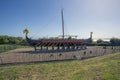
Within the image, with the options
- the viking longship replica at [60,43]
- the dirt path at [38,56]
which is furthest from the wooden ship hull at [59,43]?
the dirt path at [38,56]

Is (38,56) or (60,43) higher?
(60,43)

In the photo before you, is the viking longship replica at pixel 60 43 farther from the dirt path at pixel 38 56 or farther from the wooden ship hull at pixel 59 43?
the dirt path at pixel 38 56

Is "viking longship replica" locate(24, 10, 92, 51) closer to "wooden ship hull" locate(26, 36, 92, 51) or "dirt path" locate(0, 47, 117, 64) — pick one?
"wooden ship hull" locate(26, 36, 92, 51)

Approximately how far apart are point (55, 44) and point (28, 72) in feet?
106

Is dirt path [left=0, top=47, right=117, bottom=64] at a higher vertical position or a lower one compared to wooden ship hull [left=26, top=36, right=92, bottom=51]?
lower

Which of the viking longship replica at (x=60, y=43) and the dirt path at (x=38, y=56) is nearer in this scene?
the dirt path at (x=38, y=56)

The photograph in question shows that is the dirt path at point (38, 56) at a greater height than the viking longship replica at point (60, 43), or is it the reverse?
the viking longship replica at point (60, 43)

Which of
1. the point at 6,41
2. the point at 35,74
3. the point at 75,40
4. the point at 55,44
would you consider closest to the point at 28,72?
the point at 35,74

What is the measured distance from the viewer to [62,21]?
5888cm

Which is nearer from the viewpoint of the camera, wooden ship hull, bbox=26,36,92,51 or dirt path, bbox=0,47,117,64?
dirt path, bbox=0,47,117,64

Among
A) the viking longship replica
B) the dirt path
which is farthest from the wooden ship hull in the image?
the dirt path

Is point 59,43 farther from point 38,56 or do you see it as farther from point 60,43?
point 38,56

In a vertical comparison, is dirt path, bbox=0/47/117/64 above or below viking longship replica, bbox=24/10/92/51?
below

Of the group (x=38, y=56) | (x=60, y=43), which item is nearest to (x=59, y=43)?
(x=60, y=43)
